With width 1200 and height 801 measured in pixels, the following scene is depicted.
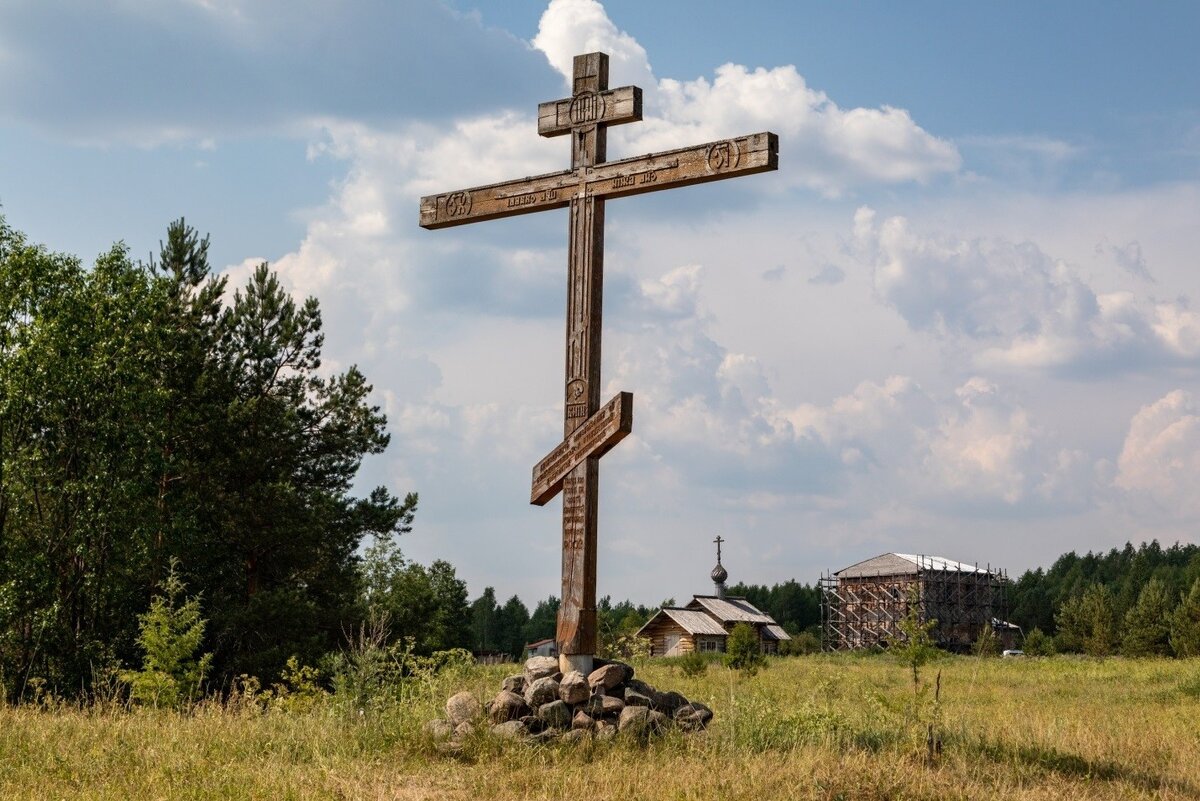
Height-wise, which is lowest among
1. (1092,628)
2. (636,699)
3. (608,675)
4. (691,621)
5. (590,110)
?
(1092,628)

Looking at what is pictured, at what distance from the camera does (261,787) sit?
803 cm

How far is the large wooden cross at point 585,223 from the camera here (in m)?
10.3

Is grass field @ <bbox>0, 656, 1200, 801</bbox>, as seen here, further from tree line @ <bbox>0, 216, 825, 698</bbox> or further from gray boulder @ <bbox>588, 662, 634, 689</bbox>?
tree line @ <bbox>0, 216, 825, 698</bbox>

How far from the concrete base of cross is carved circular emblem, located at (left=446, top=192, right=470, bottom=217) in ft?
14.6

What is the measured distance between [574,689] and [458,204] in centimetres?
488

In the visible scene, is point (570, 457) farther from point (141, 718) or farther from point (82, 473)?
point (82, 473)

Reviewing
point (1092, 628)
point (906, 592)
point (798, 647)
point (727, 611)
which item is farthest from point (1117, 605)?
point (727, 611)

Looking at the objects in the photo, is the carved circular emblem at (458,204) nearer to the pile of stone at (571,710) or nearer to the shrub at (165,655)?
the pile of stone at (571,710)

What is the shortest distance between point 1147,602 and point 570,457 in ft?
188

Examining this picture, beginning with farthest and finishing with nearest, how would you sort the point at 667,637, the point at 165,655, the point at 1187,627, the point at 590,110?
1. the point at 667,637
2. the point at 1187,627
3. the point at 165,655
4. the point at 590,110

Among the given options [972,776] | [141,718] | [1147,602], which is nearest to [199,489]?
[141,718]

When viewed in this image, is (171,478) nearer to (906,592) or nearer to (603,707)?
(603,707)

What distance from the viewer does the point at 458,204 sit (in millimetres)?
11922

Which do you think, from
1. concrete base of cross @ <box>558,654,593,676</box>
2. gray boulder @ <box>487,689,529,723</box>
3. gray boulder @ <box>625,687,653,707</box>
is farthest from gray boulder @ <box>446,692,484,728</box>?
gray boulder @ <box>625,687,653,707</box>
